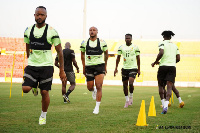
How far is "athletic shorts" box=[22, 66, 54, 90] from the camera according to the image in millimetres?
6332

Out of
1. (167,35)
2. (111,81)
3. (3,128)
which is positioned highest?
(167,35)

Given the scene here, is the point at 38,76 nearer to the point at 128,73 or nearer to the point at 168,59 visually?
the point at 168,59

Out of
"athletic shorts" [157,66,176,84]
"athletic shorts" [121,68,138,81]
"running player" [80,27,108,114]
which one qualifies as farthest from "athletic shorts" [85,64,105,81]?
"athletic shorts" [121,68,138,81]

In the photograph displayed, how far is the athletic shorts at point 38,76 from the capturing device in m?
6.33

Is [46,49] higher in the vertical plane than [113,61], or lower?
higher

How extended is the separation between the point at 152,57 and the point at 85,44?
41212 mm

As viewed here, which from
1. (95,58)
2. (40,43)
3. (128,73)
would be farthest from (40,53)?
(128,73)

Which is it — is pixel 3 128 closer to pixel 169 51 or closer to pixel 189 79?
pixel 169 51

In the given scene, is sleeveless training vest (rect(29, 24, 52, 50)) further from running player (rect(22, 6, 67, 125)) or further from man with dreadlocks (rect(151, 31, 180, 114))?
man with dreadlocks (rect(151, 31, 180, 114))

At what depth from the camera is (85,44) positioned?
927 cm

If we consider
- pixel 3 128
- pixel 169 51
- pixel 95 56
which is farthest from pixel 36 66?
Answer: pixel 169 51

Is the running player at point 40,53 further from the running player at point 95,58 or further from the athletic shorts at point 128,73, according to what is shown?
the athletic shorts at point 128,73

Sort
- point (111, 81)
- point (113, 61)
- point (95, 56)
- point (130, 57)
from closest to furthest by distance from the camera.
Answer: point (95, 56)
point (130, 57)
point (111, 81)
point (113, 61)

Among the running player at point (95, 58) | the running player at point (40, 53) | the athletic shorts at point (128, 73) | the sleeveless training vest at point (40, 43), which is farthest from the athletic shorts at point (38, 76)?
the athletic shorts at point (128, 73)
